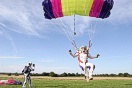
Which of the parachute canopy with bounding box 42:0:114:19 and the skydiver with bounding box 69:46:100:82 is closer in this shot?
the skydiver with bounding box 69:46:100:82

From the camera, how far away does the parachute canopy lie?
69.6ft

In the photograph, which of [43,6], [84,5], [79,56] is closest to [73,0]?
[84,5]

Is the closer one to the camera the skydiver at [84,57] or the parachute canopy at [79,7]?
the skydiver at [84,57]

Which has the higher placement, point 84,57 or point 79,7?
point 79,7

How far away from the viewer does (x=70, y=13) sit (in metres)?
21.7

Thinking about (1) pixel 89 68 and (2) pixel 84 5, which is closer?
(1) pixel 89 68

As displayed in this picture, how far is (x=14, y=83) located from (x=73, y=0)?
12.3 metres

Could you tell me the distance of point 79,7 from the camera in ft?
69.6

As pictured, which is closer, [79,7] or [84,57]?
[84,57]

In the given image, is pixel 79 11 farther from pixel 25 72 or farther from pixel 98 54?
pixel 25 72

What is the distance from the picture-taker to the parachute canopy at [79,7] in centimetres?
2120

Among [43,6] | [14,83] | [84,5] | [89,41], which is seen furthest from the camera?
[14,83]

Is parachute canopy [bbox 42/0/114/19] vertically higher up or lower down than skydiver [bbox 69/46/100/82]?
higher up

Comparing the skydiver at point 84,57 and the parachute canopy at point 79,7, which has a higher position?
A: the parachute canopy at point 79,7
